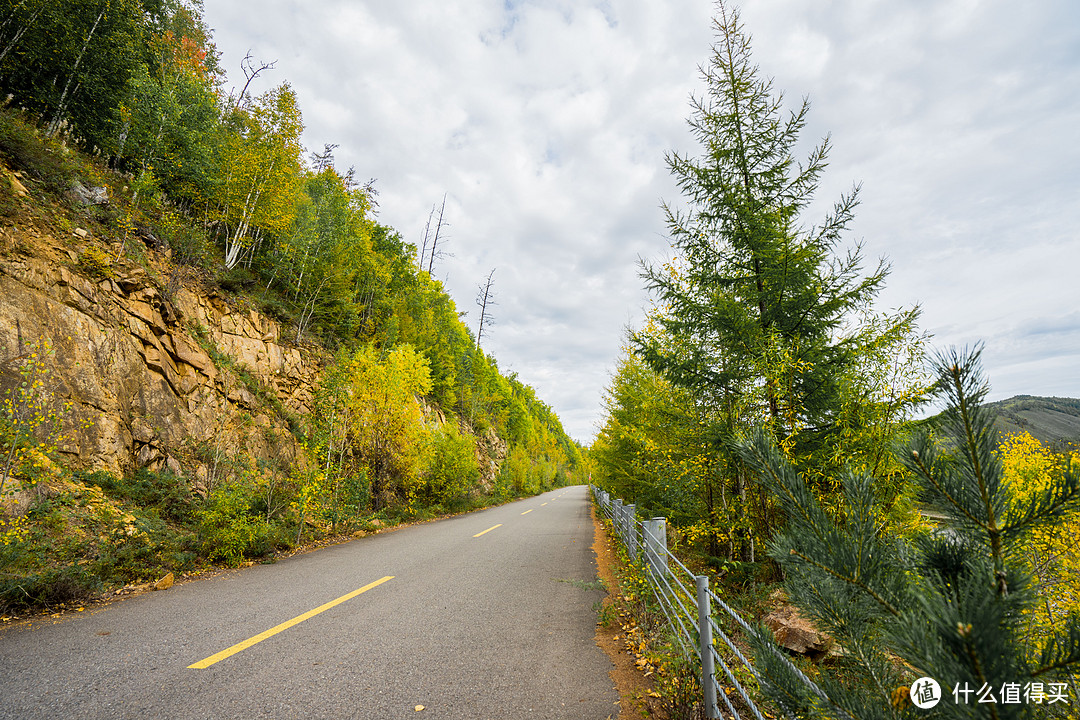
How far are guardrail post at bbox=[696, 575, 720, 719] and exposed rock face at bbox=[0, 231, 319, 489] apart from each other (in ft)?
29.8

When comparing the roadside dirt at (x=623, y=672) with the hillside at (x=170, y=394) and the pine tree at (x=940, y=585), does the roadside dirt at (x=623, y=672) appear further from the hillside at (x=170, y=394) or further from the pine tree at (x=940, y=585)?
the hillside at (x=170, y=394)

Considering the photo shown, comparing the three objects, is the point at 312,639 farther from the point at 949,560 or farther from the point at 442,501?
the point at 442,501

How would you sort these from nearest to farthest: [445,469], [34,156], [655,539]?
[655,539] → [34,156] → [445,469]

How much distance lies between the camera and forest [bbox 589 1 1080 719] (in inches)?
35.7

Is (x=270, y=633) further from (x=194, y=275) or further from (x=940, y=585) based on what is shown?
(x=194, y=275)

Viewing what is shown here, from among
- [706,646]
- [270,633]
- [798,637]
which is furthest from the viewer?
[798,637]

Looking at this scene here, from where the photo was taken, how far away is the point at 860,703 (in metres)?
1.15

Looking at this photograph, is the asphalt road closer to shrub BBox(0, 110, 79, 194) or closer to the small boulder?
the small boulder

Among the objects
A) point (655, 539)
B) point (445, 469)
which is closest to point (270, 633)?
point (655, 539)

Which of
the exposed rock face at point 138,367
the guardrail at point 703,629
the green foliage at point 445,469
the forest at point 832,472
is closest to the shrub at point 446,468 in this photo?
the green foliage at point 445,469

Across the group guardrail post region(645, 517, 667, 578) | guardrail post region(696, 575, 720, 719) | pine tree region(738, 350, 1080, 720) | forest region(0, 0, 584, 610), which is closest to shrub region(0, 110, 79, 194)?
forest region(0, 0, 584, 610)

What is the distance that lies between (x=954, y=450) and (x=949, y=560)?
0.34 meters

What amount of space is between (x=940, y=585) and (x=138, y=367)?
13335 millimetres

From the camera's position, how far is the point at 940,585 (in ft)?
3.51
